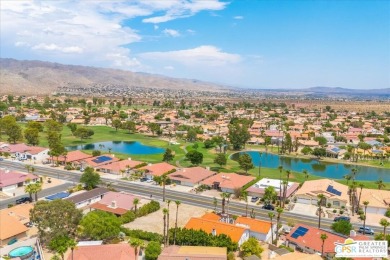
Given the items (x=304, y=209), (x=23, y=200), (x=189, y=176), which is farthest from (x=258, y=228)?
(x=23, y=200)

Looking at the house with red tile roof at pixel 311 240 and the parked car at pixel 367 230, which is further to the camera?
the parked car at pixel 367 230

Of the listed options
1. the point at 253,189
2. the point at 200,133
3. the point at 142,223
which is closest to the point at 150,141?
the point at 200,133

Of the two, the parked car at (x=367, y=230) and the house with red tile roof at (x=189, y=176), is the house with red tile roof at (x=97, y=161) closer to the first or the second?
the house with red tile roof at (x=189, y=176)


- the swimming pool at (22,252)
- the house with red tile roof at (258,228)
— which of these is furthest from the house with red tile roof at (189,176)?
the swimming pool at (22,252)

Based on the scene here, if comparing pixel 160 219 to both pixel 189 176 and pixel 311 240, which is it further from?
pixel 311 240

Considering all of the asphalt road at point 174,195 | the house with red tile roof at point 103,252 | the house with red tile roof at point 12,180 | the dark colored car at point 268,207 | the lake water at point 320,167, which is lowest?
the lake water at point 320,167

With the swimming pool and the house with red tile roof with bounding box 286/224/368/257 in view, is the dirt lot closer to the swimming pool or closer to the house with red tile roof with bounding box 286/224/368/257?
the swimming pool
